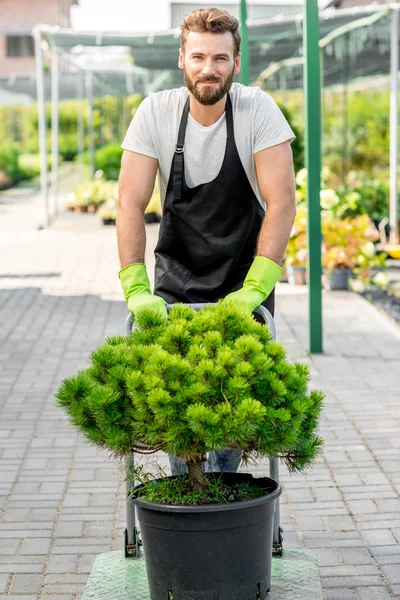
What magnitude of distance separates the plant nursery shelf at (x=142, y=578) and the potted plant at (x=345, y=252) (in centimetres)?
662

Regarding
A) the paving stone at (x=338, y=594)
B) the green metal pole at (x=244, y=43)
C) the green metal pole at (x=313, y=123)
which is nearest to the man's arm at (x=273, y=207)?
the paving stone at (x=338, y=594)

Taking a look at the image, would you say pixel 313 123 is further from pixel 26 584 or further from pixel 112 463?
pixel 26 584

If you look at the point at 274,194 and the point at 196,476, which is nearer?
the point at 196,476

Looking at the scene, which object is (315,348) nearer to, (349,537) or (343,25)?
(349,537)

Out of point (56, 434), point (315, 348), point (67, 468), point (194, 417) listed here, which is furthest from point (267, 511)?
point (315, 348)

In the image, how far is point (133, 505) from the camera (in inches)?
143

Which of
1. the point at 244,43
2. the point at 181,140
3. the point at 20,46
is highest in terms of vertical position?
the point at 20,46

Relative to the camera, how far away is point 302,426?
10.2 feet

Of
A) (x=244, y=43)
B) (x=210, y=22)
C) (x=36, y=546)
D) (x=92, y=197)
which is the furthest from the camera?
(x=92, y=197)

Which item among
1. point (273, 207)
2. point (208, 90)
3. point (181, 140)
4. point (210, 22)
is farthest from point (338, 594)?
point (210, 22)

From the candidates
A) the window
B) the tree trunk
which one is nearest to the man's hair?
the tree trunk

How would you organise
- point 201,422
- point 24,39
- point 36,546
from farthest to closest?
point 24,39 → point 36,546 → point 201,422

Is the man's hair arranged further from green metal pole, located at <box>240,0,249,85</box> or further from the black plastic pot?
green metal pole, located at <box>240,0,249,85</box>

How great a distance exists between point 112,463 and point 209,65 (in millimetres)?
2483
